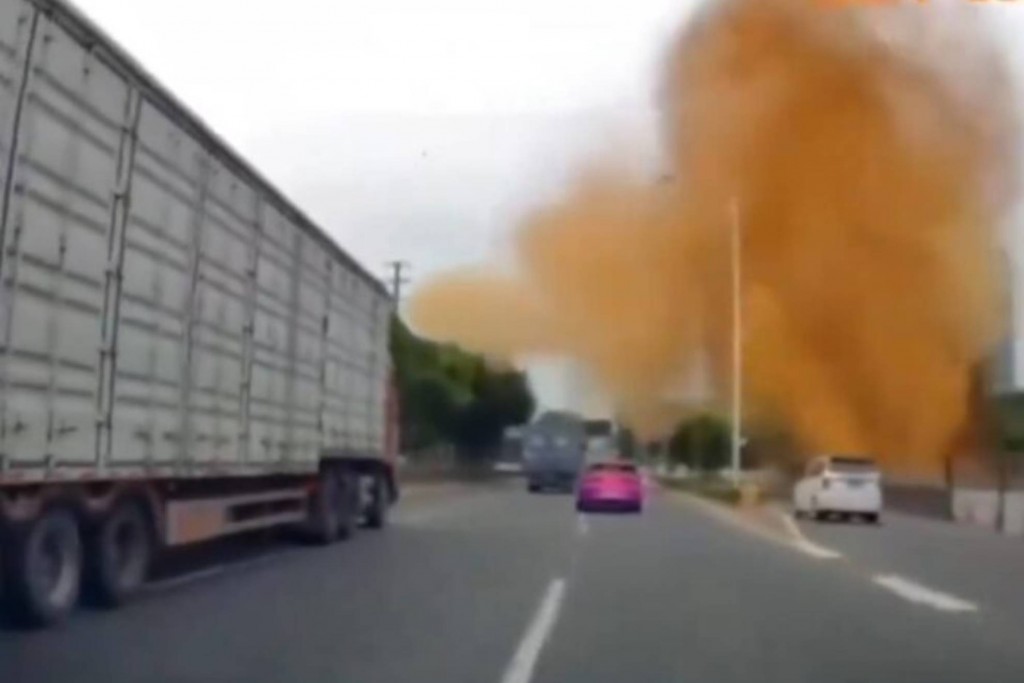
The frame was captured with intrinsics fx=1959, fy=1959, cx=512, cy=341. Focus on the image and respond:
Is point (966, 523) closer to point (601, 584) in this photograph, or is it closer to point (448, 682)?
point (601, 584)

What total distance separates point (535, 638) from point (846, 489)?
2892 cm

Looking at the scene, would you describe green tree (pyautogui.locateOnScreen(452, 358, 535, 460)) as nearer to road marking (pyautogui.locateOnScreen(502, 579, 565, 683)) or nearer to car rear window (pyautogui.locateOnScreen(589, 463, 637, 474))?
car rear window (pyautogui.locateOnScreen(589, 463, 637, 474))

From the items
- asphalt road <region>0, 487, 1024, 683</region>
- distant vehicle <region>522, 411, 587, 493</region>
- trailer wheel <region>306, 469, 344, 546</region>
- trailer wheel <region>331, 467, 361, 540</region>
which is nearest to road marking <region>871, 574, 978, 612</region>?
asphalt road <region>0, 487, 1024, 683</region>

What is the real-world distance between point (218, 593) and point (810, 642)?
6455 millimetres

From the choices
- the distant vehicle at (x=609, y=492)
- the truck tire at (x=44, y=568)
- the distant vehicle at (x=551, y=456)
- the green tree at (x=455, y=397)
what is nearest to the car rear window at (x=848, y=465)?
the distant vehicle at (x=609, y=492)

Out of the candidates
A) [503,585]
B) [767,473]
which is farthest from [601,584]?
[767,473]

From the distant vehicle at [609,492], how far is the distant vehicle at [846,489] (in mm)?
5316

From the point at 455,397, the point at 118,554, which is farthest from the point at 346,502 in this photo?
the point at 455,397

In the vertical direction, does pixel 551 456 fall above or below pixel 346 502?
above

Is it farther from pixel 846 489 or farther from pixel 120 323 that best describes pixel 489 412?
pixel 120 323

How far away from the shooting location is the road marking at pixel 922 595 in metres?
18.4

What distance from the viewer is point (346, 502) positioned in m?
29.8

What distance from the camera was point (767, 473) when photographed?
79.0 metres

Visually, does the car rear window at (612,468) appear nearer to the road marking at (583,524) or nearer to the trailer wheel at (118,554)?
the road marking at (583,524)
